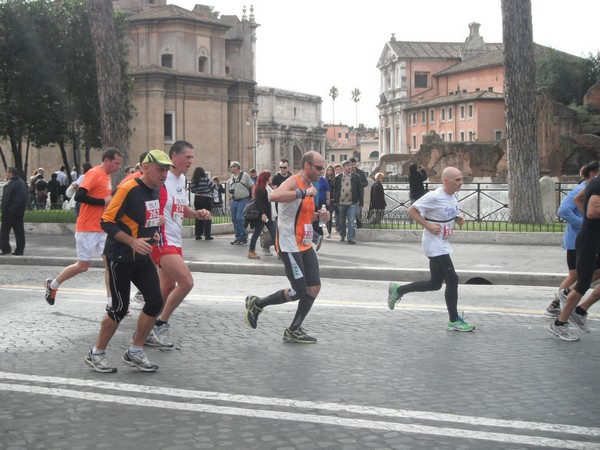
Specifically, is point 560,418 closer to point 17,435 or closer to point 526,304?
point 17,435

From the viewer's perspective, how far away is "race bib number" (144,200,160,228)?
6973mm

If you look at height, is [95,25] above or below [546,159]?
above

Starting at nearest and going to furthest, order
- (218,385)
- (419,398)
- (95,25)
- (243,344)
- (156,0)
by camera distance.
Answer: (419,398) → (218,385) → (243,344) → (95,25) → (156,0)

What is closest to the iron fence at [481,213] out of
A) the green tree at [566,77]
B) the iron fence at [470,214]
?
the iron fence at [470,214]

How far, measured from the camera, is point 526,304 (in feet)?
35.5

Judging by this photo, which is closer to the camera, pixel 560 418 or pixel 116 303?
pixel 560 418

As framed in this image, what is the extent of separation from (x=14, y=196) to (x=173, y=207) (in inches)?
384

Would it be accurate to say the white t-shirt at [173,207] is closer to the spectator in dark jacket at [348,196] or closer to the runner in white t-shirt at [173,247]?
the runner in white t-shirt at [173,247]

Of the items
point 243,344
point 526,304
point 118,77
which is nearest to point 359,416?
point 243,344

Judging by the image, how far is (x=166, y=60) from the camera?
207 feet

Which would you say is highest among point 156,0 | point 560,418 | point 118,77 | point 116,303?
point 156,0

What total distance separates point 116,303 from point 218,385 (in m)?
1.06

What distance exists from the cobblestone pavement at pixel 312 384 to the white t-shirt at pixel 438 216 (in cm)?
83

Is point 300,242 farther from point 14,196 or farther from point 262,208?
point 14,196
